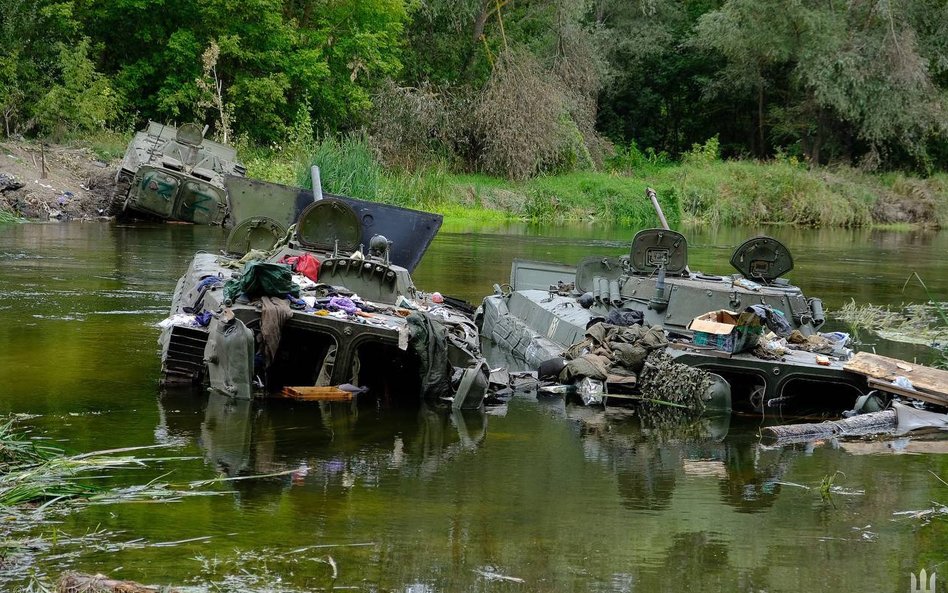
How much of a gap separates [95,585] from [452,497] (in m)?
3.34

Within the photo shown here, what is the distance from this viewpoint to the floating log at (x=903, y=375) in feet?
41.7

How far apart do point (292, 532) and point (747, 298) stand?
8371 mm

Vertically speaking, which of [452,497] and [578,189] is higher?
[578,189]

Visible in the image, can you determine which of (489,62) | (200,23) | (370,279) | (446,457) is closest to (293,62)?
(200,23)

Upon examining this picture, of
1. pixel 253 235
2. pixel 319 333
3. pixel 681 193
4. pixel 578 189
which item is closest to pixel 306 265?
pixel 319 333

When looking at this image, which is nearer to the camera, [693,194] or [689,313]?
[689,313]

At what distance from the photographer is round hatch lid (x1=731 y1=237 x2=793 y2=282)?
1606 cm

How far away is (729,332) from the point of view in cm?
1343

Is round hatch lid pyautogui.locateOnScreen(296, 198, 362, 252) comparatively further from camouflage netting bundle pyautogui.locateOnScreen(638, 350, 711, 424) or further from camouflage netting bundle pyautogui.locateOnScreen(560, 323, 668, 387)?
camouflage netting bundle pyautogui.locateOnScreen(638, 350, 711, 424)

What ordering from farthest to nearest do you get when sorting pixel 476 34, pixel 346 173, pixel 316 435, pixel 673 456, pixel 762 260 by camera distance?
pixel 476 34, pixel 346 173, pixel 762 260, pixel 673 456, pixel 316 435

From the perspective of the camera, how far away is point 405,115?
141ft

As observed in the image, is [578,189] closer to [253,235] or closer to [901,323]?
[901,323]

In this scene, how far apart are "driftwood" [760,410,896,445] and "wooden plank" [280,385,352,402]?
4.26 meters

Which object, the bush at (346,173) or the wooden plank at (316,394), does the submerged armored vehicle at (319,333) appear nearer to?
the wooden plank at (316,394)
